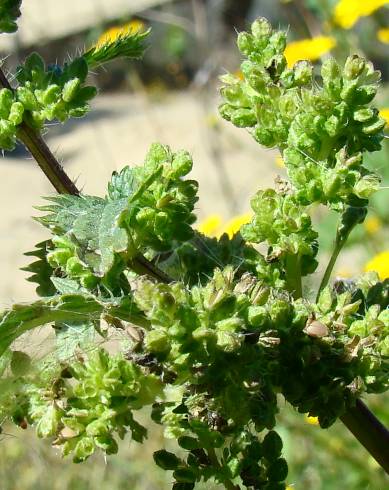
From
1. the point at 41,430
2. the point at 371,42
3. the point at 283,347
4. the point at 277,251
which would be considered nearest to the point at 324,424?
the point at 283,347

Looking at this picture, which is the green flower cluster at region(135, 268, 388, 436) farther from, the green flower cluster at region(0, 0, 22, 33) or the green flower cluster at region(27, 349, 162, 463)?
the green flower cluster at region(0, 0, 22, 33)

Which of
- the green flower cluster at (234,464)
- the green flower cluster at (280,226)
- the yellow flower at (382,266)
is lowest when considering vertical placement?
the green flower cluster at (234,464)

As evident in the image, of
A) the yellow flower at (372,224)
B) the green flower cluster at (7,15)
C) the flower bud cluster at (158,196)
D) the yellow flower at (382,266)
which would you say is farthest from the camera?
the yellow flower at (372,224)

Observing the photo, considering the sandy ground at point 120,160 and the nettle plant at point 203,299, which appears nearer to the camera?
the nettle plant at point 203,299

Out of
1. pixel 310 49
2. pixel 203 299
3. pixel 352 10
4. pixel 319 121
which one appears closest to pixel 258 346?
pixel 203 299

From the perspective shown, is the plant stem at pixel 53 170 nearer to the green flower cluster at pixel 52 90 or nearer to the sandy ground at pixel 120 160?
the green flower cluster at pixel 52 90

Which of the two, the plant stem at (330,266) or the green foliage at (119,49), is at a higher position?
the green foliage at (119,49)

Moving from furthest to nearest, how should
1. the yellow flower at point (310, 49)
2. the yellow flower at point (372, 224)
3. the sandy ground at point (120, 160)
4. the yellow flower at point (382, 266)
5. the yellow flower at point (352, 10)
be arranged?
the sandy ground at point (120, 160)
the yellow flower at point (372, 224)
the yellow flower at point (310, 49)
the yellow flower at point (352, 10)
the yellow flower at point (382, 266)

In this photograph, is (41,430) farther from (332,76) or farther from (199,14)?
(199,14)

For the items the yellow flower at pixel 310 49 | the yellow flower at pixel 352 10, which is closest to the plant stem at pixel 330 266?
the yellow flower at pixel 352 10
